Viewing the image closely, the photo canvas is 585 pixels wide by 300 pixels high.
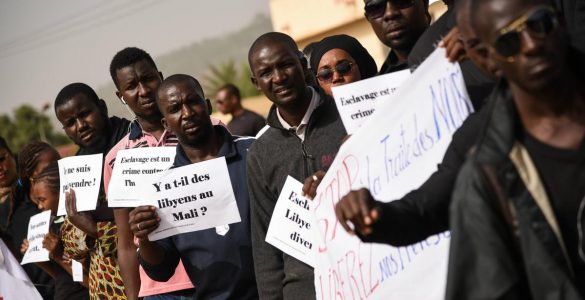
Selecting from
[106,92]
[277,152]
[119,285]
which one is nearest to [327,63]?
[277,152]

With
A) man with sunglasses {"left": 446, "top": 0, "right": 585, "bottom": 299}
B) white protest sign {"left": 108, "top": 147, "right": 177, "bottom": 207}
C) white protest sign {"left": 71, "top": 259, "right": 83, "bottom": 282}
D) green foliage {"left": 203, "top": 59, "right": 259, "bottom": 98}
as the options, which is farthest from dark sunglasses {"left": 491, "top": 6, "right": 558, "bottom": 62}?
green foliage {"left": 203, "top": 59, "right": 259, "bottom": 98}

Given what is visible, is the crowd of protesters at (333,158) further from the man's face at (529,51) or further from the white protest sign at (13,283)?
the white protest sign at (13,283)

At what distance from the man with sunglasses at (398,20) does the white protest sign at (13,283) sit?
170 inches

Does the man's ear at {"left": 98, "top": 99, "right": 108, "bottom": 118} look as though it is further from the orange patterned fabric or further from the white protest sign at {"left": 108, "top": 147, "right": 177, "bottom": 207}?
the white protest sign at {"left": 108, "top": 147, "right": 177, "bottom": 207}

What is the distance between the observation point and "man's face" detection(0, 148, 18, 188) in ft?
30.4

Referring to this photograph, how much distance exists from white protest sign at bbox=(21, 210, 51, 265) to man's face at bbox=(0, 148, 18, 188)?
1.32 metres

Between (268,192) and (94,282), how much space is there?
212 centimetres

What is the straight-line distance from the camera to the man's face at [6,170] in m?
9.27

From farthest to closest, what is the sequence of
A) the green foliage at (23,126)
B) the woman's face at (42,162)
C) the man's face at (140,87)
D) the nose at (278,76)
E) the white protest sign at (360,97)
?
the green foliage at (23,126) → the woman's face at (42,162) → the man's face at (140,87) → the nose at (278,76) → the white protest sign at (360,97)

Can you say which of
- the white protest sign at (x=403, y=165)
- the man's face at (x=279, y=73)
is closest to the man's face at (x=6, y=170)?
the man's face at (x=279, y=73)

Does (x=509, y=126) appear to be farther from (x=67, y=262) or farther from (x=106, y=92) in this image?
(x=106, y=92)

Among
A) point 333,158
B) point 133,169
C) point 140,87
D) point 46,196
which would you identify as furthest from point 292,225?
point 46,196

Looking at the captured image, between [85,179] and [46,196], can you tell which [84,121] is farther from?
[46,196]

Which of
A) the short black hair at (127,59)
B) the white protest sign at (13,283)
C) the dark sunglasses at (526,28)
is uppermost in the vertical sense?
the short black hair at (127,59)
